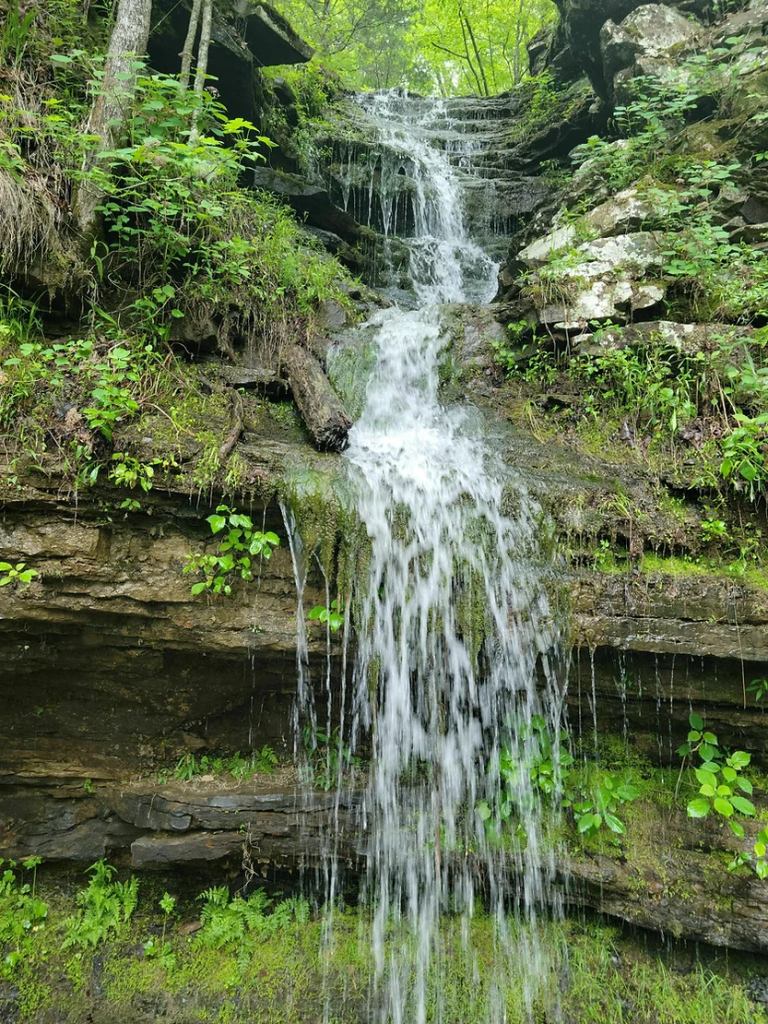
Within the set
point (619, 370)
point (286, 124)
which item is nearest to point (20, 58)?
point (286, 124)

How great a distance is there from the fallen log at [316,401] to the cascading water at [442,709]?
0.41 m

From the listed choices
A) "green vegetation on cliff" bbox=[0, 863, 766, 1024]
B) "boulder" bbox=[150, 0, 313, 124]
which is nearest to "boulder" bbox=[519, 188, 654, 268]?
"boulder" bbox=[150, 0, 313, 124]

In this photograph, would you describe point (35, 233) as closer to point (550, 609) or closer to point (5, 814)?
point (5, 814)

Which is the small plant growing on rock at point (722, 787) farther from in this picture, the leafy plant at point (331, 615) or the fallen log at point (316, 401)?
the fallen log at point (316, 401)

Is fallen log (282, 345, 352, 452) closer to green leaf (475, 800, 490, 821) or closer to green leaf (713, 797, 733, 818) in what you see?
green leaf (475, 800, 490, 821)

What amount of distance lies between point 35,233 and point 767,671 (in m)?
6.18

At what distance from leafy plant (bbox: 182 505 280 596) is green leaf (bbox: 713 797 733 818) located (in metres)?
3.25

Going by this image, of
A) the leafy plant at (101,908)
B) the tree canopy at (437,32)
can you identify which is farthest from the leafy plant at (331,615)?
the tree canopy at (437,32)

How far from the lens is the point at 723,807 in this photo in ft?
11.5

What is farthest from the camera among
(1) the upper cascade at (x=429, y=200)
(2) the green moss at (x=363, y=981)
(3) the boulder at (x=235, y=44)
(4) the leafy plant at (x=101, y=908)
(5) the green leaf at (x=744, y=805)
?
(1) the upper cascade at (x=429, y=200)

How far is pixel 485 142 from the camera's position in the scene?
11391mm

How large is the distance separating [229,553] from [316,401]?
5.23 ft

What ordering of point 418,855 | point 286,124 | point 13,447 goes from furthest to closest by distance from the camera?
1. point 286,124
2. point 418,855
3. point 13,447

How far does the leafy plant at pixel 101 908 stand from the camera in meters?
3.98
